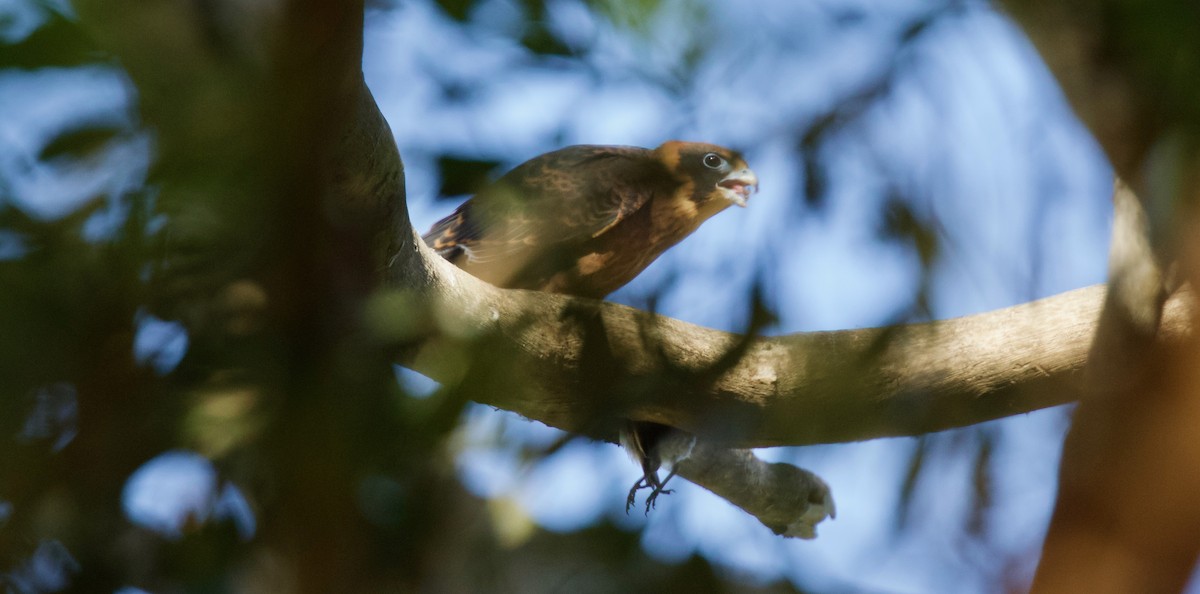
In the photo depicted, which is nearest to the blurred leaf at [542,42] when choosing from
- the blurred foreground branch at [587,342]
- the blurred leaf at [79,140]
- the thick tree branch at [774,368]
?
the blurred foreground branch at [587,342]

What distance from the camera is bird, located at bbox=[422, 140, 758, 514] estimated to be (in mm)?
1989

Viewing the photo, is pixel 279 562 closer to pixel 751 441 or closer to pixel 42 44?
pixel 42 44

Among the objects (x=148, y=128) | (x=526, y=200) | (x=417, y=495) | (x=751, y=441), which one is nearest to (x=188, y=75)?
(x=148, y=128)

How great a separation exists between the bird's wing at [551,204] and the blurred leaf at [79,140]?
0.55 metres

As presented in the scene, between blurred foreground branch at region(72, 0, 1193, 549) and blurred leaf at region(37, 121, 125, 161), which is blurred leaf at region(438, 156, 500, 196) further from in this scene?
blurred leaf at region(37, 121, 125, 161)

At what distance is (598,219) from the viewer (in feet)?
12.5

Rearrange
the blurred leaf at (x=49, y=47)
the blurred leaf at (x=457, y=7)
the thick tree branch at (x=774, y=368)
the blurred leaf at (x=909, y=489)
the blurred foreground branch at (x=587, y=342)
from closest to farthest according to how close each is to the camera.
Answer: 1. the blurred leaf at (x=49, y=47)
2. the blurred foreground branch at (x=587, y=342)
3. the blurred leaf at (x=457, y=7)
4. the blurred leaf at (x=909, y=489)
5. the thick tree branch at (x=774, y=368)

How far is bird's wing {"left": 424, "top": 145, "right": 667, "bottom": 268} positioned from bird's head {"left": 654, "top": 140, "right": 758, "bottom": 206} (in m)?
0.07

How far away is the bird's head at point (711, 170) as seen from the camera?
5.87ft

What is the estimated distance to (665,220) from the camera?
3.82m

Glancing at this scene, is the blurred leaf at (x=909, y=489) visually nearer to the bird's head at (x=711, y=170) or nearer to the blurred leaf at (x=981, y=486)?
the blurred leaf at (x=981, y=486)

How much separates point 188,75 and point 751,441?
7.10 feet

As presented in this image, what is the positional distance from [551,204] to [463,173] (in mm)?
1214

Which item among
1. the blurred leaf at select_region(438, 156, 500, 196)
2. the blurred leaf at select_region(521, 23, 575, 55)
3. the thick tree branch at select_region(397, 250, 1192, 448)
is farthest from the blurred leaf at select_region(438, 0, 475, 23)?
the thick tree branch at select_region(397, 250, 1192, 448)
